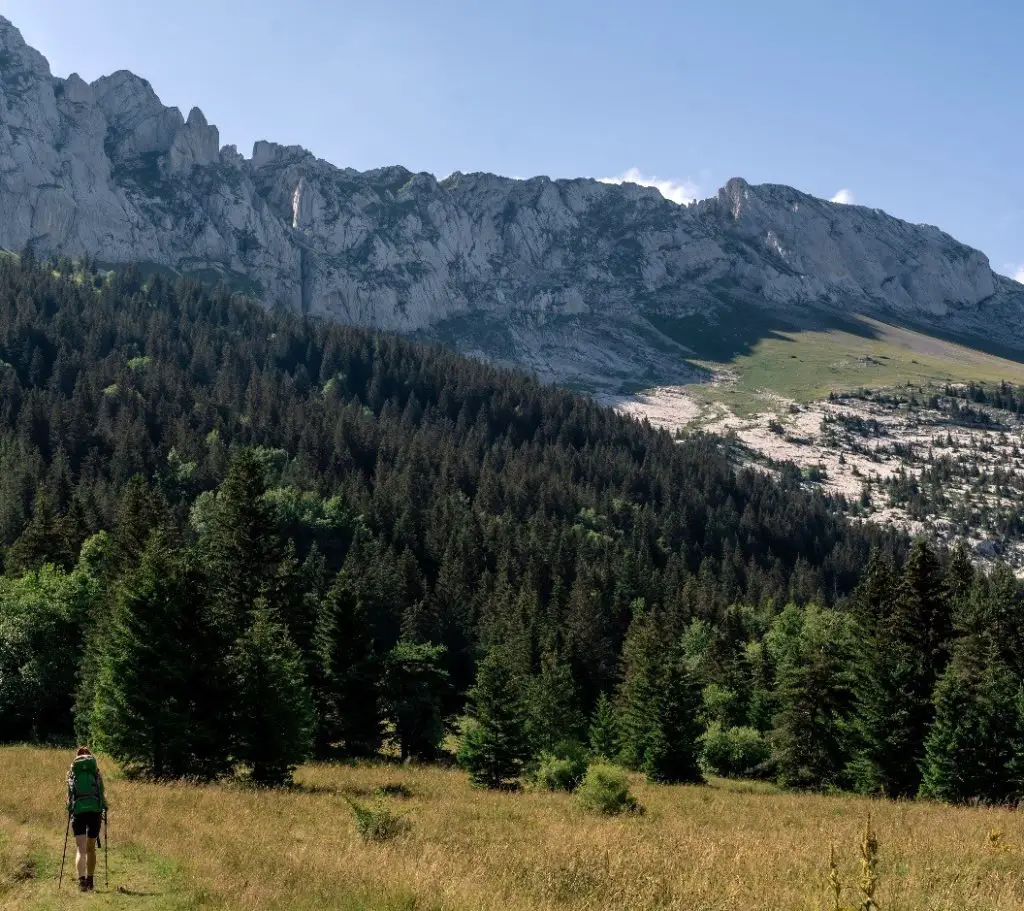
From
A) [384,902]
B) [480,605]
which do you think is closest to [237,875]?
[384,902]

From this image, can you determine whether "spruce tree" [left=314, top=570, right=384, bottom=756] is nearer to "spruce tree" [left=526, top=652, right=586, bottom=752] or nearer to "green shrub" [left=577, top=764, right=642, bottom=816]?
"spruce tree" [left=526, top=652, right=586, bottom=752]

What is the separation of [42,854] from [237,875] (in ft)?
14.4

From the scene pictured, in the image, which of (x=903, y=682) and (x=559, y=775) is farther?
(x=903, y=682)

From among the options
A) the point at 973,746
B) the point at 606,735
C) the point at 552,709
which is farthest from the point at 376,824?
the point at 606,735

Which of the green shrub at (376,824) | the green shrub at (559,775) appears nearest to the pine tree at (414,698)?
the green shrub at (559,775)

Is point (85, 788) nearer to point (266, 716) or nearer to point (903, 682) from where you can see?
point (266, 716)

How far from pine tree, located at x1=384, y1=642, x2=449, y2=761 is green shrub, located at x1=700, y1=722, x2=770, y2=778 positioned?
19.5 m

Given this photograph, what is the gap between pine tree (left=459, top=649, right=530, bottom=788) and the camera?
33.9 m

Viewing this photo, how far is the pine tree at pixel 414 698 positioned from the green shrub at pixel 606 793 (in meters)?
21.0

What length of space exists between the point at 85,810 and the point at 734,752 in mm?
48958

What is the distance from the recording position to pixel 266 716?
28.2 m

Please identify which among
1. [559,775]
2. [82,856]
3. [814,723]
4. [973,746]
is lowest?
[814,723]

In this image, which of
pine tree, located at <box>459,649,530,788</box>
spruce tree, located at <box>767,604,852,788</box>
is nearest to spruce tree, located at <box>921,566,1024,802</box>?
spruce tree, located at <box>767,604,852,788</box>

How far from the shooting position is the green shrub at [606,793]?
24234mm
